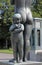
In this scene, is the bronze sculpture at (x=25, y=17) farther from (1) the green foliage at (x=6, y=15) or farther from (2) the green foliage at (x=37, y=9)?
(1) the green foliage at (x=6, y=15)

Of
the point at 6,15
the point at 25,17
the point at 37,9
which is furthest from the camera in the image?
the point at 6,15

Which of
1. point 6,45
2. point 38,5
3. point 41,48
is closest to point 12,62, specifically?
point 41,48

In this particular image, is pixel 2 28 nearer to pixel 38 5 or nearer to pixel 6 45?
pixel 6 45

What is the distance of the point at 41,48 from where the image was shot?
51.4 feet

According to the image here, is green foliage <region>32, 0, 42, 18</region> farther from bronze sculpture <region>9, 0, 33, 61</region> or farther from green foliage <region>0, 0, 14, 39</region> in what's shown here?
bronze sculpture <region>9, 0, 33, 61</region>

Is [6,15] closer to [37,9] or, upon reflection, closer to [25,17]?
[37,9]

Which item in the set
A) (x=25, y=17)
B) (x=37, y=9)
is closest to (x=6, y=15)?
(x=37, y=9)

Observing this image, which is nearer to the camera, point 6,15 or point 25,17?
point 25,17

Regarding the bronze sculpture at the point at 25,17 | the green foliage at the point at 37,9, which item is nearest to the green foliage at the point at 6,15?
the green foliage at the point at 37,9

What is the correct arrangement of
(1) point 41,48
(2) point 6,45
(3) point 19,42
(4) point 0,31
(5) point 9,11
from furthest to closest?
(2) point 6,45 → (4) point 0,31 → (5) point 9,11 → (1) point 41,48 → (3) point 19,42

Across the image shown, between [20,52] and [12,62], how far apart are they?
27cm

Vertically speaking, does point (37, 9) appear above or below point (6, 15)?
above

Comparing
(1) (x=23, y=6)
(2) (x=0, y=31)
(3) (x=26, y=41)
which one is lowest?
(2) (x=0, y=31)

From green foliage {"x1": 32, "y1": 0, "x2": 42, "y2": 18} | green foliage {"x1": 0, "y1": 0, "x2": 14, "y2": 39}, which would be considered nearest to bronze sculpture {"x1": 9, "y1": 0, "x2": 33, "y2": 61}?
green foliage {"x1": 32, "y1": 0, "x2": 42, "y2": 18}
